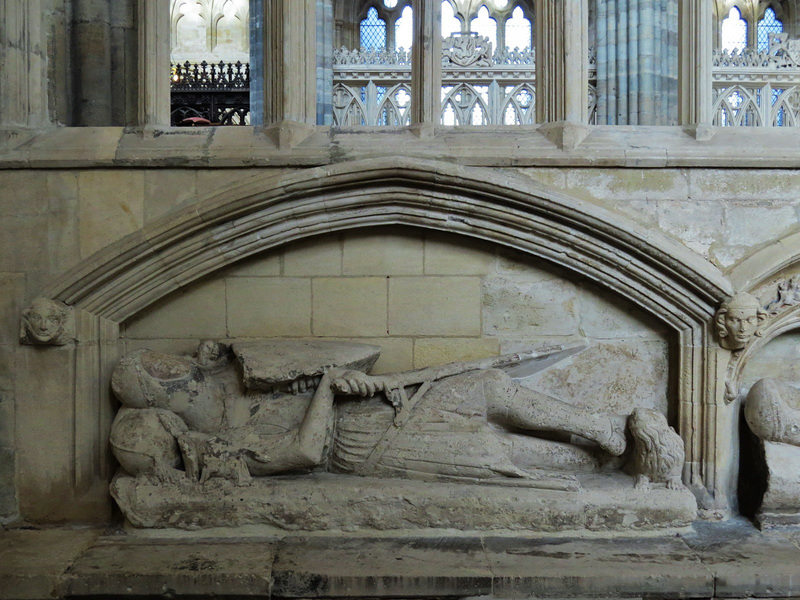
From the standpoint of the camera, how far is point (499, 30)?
463 inches

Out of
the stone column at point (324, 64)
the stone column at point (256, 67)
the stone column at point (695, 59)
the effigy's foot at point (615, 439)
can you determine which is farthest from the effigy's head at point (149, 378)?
the stone column at point (324, 64)

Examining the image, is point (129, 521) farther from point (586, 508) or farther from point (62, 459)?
point (586, 508)

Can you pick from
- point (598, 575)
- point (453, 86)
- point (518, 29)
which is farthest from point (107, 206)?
point (518, 29)

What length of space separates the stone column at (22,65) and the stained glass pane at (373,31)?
27.7ft

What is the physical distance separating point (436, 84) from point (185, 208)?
50.6 inches

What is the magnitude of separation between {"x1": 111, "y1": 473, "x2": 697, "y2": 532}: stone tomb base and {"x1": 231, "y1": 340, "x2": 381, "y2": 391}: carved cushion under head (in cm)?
45

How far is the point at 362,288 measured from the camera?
12.3 ft

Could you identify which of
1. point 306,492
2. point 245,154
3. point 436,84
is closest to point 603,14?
point 436,84

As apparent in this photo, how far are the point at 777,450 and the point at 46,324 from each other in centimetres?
323

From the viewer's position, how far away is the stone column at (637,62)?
8844 millimetres

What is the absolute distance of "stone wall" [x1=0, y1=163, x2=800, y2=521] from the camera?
3.60 metres

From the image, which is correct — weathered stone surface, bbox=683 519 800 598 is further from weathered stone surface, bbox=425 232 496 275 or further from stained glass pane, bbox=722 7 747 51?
stained glass pane, bbox=722 7 747 51

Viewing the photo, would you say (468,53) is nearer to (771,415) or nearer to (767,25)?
(767,25)

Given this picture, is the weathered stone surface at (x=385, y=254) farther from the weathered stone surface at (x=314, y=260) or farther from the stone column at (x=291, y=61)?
the stone column at (x=291, y=61)
